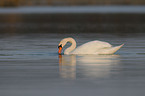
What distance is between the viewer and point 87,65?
12445 mm

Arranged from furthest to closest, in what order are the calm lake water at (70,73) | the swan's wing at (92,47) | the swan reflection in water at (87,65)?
the swan's wing at (92,47) → the swan reflection in water at (87,65) → the calm lake water at (70,73)

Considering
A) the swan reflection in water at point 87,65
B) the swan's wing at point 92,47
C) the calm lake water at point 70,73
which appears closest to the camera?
the calm lake water at point 70,73

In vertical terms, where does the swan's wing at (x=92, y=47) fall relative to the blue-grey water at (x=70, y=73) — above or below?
above

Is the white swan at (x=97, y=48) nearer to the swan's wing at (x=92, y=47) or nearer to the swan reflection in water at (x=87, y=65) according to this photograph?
the swan's wing at (x=92, y=47)

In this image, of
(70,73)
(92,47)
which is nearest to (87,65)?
(70,73)

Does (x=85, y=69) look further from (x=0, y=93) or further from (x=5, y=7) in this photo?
(x=5, y=7)

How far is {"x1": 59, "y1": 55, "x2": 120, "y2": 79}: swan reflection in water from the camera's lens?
10.9m

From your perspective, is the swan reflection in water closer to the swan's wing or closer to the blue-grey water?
the blue-grey water

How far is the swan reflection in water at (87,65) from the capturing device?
10.9m

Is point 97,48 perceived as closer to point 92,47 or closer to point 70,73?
point 92,47

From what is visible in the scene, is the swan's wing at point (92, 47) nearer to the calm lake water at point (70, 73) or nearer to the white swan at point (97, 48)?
the white swan at point (97, 48)

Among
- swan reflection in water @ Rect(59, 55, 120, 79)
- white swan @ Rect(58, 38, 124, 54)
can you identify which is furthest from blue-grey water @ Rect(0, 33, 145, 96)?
white swan @ Rect(58, 38, 124, 54)

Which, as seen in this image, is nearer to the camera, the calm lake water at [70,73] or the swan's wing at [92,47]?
the calm lake water at [70,73]

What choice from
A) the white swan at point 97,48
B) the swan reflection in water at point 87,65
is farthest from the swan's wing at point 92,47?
the swan reflection in water at point 87,65
